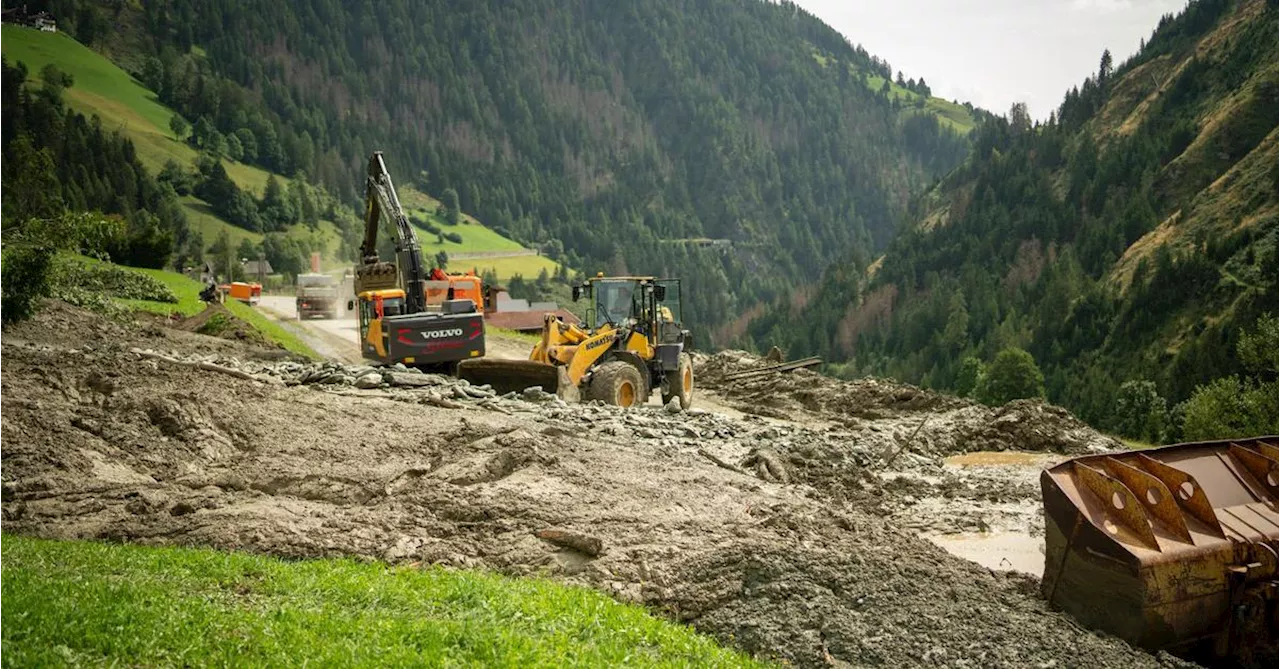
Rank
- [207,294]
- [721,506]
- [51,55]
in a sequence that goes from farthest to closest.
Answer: [51,55] → [207,294] → [721,506]

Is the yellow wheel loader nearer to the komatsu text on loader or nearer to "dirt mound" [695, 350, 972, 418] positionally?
the komatsu text on loader

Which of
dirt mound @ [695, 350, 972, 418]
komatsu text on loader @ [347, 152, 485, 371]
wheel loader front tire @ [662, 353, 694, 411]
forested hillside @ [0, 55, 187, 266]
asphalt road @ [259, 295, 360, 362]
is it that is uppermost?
forested hillside @ [0, 55, 187, 266]

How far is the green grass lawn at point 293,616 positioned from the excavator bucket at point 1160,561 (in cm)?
309

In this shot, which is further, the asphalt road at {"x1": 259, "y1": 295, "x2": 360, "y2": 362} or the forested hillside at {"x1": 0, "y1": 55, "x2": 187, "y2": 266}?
the forested hillside at {"x1": 0, "y1": 55, "x2": 187, "y2": 266}

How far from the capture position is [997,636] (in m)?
8.56

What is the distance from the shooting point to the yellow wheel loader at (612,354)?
23.1 metres

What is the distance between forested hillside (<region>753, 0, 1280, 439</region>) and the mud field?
5674 cm

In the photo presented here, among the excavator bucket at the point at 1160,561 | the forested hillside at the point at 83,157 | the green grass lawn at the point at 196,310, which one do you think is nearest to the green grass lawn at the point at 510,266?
the forested hillside at the point at 83,157

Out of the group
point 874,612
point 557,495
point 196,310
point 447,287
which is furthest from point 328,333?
point 874,612

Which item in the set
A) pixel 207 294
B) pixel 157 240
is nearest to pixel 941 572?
pixel 207 294

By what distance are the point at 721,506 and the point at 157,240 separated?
50.3 meters

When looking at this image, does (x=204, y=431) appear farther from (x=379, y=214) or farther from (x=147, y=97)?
(x=147, y=97)

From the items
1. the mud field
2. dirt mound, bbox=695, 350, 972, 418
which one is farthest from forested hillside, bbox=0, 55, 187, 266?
the mud field

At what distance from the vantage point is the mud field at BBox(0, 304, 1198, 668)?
29.2 feet
